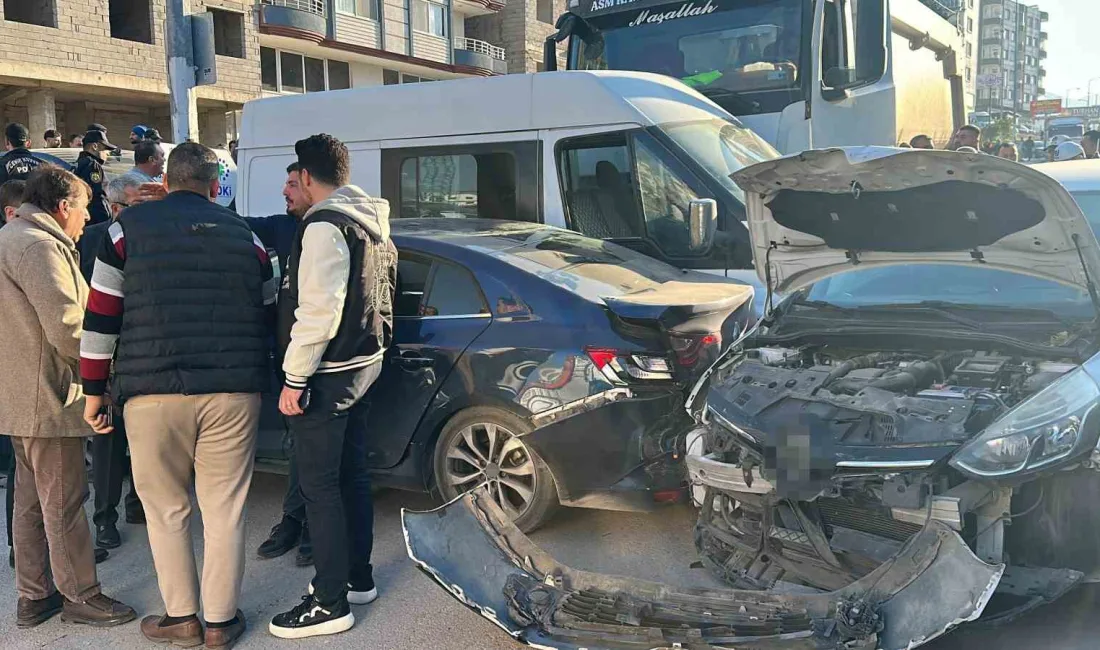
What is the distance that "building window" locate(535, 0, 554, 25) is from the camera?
3675 cm

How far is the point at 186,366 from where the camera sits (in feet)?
10.9

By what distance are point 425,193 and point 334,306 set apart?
4039mm

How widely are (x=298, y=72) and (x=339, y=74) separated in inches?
68.8

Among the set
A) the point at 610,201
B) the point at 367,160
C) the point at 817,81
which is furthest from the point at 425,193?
the point at 817,81

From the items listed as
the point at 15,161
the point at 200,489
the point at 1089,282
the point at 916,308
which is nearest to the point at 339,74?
the point at 15,161

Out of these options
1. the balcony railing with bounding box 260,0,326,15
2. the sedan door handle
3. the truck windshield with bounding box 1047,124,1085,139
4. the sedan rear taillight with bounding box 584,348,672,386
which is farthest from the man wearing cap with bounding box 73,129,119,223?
the truck windshield with bounding box 1047,124,1085,139

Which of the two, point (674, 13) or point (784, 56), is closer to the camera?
point (784, 56)

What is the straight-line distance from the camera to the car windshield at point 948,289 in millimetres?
3834

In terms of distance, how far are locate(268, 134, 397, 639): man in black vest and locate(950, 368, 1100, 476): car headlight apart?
220 centimetres

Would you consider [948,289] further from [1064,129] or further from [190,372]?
[1064,129]

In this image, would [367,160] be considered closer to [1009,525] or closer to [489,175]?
[489,175]

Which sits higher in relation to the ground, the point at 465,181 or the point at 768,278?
the point at 465,181

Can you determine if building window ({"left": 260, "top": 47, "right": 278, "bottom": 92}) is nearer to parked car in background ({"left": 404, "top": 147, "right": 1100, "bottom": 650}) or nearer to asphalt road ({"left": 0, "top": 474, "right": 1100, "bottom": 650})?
asphalt road ({"left": 0, "top": 474, "right": 1100, "bottom": 650})

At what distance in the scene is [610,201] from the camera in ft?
21.1
